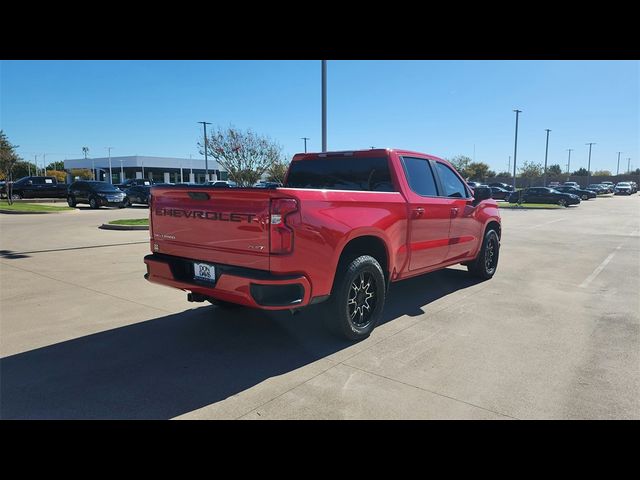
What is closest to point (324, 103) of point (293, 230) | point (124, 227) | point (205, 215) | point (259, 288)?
point (124, 227)

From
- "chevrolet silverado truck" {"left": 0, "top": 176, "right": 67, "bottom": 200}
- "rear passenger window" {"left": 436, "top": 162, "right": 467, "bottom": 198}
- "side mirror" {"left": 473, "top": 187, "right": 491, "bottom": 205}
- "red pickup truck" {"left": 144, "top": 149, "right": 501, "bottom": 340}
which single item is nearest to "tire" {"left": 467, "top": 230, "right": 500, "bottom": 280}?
"side mirror" {"left": 473, "top": 187, "right": 491, "bottom": 205}

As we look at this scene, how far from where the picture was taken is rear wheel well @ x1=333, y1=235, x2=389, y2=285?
443 centimetres

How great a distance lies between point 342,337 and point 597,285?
5.27 m

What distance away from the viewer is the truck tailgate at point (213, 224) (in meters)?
3.67

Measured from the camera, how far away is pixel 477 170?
91562 mm

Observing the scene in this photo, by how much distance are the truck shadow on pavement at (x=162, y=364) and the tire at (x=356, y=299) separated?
0.71 feet

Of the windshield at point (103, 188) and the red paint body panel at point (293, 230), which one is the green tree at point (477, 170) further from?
the red paint body panel at point (293, 230)

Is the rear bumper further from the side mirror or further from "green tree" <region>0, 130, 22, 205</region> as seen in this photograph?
"green tree" <region>0, 130, 22, 205</region>

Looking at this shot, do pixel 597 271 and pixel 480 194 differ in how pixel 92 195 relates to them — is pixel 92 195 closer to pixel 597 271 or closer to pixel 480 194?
pixel 480 194

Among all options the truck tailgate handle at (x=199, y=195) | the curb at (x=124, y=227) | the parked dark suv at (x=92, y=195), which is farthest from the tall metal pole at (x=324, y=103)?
the parked dark suv at (x=92, y=195)

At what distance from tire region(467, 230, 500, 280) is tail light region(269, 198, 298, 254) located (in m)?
4.69
